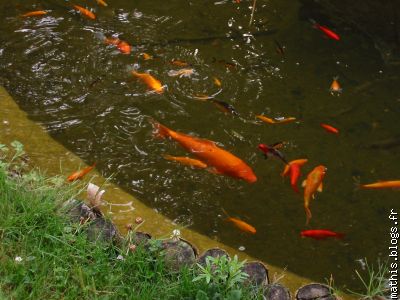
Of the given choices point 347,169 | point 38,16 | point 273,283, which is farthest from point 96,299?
point 38,16

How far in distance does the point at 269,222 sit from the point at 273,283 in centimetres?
54

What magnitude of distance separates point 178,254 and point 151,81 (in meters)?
1.58

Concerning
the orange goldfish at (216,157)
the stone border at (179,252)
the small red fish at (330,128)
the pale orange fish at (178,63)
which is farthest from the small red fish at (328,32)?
the stone border at (179,252)

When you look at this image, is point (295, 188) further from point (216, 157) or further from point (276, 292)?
point (276, 292)

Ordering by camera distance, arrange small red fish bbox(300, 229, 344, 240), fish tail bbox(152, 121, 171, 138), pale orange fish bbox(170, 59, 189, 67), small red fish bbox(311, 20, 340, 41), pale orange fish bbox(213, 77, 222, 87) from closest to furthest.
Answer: small red fish bbox(300, 229, 344, 240), fish tail bbox(152, 121, 171, 138), pale orange fish bbox(213, 77, 222, 87), pale orange fish bbox(170, 59, 189, 67), small red fish bbox(311, 20, 340, 41)

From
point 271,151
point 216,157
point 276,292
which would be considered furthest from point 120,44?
point 276,292

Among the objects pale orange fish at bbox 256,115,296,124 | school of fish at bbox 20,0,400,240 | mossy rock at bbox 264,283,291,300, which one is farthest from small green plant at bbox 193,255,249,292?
pale orange fish at bbox 256,115,296,124

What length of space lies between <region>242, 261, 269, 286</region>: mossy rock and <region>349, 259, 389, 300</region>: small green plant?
45 centimetres

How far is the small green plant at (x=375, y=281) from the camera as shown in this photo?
3084 millimetres

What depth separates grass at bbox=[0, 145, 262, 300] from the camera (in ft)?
9.67

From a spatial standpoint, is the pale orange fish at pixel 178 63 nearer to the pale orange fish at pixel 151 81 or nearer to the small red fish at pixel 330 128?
the pale orange fish at pixel 151 81

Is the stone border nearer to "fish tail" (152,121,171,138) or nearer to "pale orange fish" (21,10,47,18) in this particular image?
"fish tail" (152,121,171,138)

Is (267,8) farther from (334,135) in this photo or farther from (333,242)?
(333,242)

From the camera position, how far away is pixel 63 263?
3082mm
